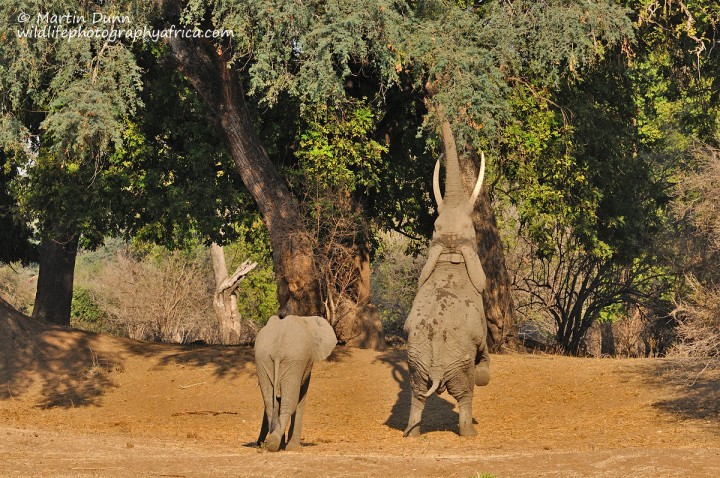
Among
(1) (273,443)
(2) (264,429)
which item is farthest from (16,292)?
(1) (273,443)

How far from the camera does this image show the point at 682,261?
1232 inches

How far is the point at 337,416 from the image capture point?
18875mm

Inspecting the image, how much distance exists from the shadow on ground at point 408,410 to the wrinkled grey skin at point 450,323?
0.94 m

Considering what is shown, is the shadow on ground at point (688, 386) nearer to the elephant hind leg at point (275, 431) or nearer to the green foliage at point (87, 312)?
the elephant hind leg at point (275, 431)

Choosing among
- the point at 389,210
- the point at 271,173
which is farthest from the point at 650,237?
the point at 271,173

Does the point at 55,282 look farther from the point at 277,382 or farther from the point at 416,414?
the point at 277,382

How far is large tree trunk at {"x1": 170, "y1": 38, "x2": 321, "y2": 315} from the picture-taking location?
22.2m

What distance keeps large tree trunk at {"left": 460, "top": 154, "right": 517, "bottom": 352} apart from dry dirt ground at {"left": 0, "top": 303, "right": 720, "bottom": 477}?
5.46 feet

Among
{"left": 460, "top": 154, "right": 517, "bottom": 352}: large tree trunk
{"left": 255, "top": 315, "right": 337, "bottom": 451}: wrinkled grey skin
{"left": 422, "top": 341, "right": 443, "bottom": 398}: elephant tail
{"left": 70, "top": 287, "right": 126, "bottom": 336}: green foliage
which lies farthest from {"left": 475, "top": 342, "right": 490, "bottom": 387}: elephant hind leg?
{"left": 70, "top": 287, "right": 126, "bottom": 336}: green foliage

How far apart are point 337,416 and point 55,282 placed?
1331cm

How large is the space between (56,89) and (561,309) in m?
17.6

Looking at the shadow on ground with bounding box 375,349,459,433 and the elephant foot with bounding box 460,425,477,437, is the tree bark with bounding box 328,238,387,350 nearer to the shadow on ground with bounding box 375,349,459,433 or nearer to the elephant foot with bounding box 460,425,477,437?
the shadow on ground with bounding box 375,349,459,433

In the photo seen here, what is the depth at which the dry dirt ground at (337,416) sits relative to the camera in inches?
489

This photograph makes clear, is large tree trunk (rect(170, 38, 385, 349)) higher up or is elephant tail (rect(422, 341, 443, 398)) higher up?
large tree trunk (rect(170, 38, 385, 349))
